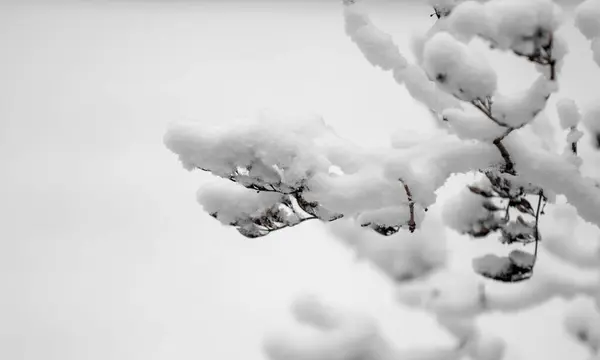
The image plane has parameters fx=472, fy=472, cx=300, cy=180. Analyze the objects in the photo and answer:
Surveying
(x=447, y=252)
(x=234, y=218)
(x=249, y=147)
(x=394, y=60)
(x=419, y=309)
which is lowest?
(x=419, y=309)

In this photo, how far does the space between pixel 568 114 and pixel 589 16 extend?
0.43m

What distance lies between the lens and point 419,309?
5.80ft

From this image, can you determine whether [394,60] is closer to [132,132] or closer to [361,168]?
[361,168]

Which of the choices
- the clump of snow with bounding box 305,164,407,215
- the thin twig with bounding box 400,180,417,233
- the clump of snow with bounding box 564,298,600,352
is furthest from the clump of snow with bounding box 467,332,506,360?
the clump of snow with bounding box 305,164,407,215

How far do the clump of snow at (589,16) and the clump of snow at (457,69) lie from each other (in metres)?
0.38

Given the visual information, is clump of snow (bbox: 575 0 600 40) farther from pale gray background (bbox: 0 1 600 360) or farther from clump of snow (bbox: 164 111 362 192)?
pale gray background (bbox: 0 1 600 360)

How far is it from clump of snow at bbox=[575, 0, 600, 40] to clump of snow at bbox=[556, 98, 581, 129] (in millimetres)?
368

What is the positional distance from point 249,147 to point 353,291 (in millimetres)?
130442

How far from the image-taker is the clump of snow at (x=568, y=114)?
1.67m

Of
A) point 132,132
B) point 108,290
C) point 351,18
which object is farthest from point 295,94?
point 351,18

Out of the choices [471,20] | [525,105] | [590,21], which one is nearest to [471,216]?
[525,105]

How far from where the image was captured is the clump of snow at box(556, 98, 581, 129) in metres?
1.67

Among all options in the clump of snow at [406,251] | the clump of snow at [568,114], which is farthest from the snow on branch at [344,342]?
the clump of snow at [568,114]

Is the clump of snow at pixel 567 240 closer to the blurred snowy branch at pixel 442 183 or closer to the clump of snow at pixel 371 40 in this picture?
the blurred snowy branch at pixel 442 183
